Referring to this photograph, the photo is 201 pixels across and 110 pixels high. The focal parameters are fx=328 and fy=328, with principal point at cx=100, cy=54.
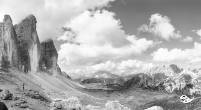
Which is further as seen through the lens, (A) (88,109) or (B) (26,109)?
(B) (26,109)

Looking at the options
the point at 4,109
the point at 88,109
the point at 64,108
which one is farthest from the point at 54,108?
the point at 4,109

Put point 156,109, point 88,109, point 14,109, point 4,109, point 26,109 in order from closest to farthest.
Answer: point 4,109 → point 156,109 → point 88,109 → point 14,109 → point 26,109

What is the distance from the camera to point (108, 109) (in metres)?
140

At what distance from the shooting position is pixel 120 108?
5536 inches

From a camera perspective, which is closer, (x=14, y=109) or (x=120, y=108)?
(x=120, y=108)

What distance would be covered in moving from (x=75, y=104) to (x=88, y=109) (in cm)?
611

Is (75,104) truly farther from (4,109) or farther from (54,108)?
(4,109)

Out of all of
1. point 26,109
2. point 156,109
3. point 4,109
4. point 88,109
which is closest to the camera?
point 4,109

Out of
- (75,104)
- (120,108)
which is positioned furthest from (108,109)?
(75,104)

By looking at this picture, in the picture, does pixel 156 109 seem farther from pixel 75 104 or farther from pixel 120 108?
pixel 75 104

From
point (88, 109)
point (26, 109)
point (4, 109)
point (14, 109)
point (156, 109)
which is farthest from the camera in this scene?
point (26, 109)

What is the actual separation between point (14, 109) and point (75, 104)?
53.3m

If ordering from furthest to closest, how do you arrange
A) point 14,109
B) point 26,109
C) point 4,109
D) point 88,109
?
1. point 26,109
2. point 14,109
3. point 88,109
4. point 4,109

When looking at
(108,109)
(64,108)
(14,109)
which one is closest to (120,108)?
(108,109)
